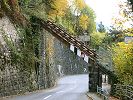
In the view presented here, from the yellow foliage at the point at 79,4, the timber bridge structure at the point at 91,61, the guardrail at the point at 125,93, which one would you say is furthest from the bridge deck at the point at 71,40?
the yellow foliage at the point at 79,4

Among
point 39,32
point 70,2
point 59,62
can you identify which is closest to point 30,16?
point 39,32

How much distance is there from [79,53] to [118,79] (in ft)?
19.7

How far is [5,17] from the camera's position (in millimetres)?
35344

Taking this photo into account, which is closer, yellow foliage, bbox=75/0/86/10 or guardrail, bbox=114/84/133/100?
guardrail, bbox=114/84/133/100

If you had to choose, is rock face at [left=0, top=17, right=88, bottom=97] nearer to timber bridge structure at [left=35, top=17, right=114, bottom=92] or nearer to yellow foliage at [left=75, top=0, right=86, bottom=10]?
timber bridge structure at [left=35, top=17, right=114, bottom=92]

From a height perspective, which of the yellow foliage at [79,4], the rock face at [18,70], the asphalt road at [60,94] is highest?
the yellow foliage at [79,4]

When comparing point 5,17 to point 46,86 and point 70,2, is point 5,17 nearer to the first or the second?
point 46,86

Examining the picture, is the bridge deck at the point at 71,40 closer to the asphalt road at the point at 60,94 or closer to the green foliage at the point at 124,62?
the asphalt road at the point at 60,94

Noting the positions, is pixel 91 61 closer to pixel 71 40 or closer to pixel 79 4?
pixel 71 40

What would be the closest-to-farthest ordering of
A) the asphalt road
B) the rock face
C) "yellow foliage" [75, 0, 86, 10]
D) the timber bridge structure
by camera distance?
the asphalt road → the rock face → the timber bridge structure → "yellow foliage" [75, 0, 86, 10]

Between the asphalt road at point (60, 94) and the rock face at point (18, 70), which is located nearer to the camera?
the asphalt road at point (60, 94)

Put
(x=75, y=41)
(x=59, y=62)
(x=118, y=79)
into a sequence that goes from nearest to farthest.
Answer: (x=118, y=79) < (x=75, y=41) < (x=59, y=62)

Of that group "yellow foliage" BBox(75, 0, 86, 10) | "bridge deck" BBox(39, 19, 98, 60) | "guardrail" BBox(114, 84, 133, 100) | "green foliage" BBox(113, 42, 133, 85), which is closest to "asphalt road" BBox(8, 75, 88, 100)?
"guardrail" BBox(114, 84, 133, 100)

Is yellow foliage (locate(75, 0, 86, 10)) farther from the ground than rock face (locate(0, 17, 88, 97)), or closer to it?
farther from the ground
